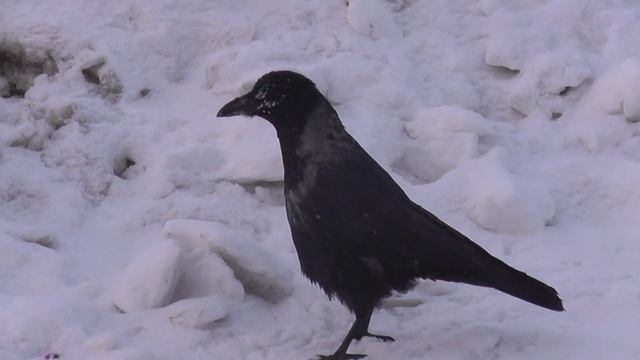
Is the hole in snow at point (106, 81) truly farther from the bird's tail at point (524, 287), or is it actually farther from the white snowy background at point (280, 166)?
the bird's tail at point (524, 287)

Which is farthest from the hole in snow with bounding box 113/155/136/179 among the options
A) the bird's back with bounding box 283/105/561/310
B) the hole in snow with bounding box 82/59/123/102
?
the bird's back with bounding box 283/105/561/310

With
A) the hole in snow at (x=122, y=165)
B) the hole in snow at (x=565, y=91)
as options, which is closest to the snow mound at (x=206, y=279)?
the hole in snow at (x=122, y=165)

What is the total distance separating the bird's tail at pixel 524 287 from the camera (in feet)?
10.7

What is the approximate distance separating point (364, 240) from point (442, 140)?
1.17 m

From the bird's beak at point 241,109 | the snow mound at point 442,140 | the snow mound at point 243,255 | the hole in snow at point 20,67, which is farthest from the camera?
the hole in snow at point 20,67

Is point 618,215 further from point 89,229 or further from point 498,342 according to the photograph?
point 89,229

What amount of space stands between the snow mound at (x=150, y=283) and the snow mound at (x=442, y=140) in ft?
4.30

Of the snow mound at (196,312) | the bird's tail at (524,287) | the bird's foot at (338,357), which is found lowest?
the bird's foot at (338,357)

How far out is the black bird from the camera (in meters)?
3.29

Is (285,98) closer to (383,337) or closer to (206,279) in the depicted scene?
(206,279)

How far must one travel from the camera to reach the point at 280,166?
13.4ft

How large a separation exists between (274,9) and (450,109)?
3.46 feet

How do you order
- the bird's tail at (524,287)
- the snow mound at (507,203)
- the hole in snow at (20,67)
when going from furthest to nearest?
the hole in snow at (20,67)
the snow mound at (507,203)
the bird's tail at (524,287)

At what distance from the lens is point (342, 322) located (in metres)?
3.58
